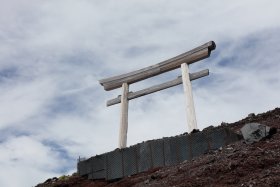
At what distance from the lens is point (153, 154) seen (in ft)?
52.9

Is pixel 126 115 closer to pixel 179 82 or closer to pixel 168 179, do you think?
pixel 179 82

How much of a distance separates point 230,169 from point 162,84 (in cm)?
783

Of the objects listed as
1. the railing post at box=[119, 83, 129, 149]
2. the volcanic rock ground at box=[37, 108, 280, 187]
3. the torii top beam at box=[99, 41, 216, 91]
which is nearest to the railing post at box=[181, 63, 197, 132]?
the torii top beam at box=[99, 41, 216, 91]

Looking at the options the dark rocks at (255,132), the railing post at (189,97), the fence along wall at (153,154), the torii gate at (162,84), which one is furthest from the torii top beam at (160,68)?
the dark rocks at (255,132)

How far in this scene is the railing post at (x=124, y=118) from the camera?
18.8 meters

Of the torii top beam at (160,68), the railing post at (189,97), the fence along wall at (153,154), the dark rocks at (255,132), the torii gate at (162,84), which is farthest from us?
the torii top beam at (160,68)

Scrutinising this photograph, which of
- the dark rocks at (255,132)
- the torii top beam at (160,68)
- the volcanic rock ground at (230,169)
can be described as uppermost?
the torii top beam at (160,68)

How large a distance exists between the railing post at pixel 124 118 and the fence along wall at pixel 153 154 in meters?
1.46

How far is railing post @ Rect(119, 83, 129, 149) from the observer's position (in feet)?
61.7

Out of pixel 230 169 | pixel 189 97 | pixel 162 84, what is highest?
pixel 162 84

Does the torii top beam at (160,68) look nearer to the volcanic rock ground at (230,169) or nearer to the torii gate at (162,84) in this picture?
the torii gate at (162,84)

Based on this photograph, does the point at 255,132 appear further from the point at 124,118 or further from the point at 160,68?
the point at 124,118

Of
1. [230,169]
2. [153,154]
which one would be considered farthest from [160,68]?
[230,169]

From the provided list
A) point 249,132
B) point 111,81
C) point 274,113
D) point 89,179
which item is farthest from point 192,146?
point 111,81
